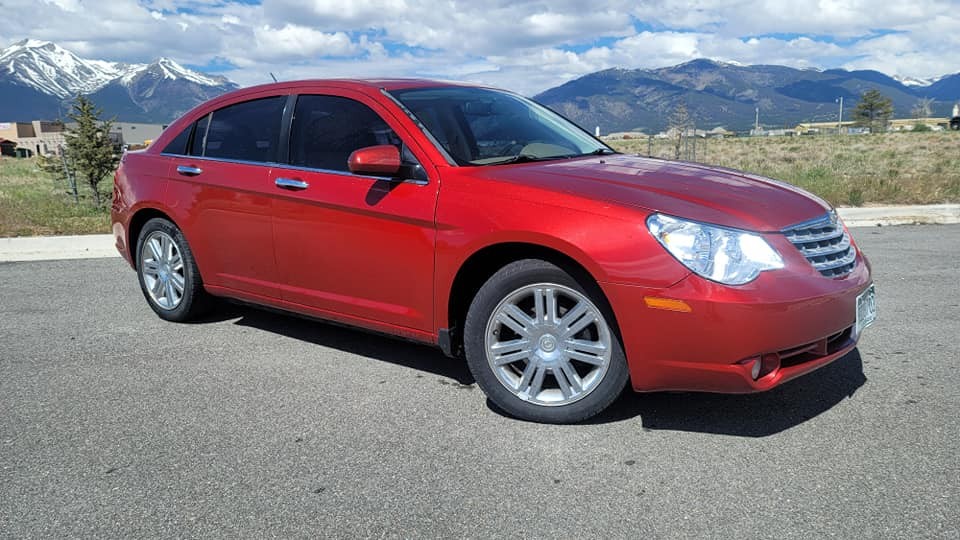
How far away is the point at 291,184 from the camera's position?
427 centimetres

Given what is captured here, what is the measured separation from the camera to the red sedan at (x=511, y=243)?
310 cm

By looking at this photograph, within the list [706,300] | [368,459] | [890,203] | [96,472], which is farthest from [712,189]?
[890,203]

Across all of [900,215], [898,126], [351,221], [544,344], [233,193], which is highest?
[898,126]

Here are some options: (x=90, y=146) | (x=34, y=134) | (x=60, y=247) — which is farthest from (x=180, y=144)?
(x=34, y=134)

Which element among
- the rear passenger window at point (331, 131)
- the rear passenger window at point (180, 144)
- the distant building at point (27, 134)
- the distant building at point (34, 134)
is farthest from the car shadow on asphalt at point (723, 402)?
the distant building at point (27, 134)

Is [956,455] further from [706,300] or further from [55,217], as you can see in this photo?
[55,217]

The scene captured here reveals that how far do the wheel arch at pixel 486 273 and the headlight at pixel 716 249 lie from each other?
0.35 metres

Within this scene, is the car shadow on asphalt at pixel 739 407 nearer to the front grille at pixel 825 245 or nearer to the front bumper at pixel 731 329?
the front bumper at pixel 731 329

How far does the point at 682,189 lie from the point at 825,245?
684 mm

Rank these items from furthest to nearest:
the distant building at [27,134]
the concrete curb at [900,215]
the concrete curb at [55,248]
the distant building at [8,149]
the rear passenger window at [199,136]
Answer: the distant building at [27,134] < the distant building at [8,149] < the concrete curb at [900,215] < the concrete curb at [55,248] < the rear passenger window at [199,136]

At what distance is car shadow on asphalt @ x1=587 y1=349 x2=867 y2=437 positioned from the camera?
11.4 ft

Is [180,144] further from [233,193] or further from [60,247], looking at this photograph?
[60,247]

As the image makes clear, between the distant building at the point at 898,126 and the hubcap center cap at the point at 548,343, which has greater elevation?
the distant building at the point at 898,126

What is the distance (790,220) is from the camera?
3.32 metres
